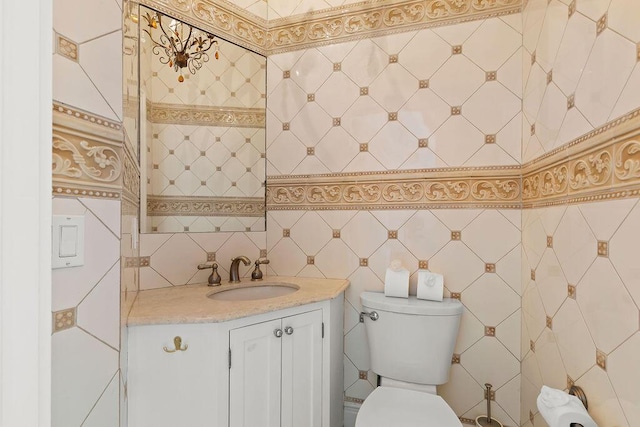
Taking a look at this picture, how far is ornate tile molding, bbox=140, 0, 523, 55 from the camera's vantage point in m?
1.58

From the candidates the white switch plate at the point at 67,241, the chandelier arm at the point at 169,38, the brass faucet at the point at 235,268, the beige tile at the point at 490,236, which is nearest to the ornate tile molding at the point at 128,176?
the white switch plate at the point at 67,241

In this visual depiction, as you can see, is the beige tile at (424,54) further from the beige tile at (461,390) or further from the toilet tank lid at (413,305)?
the beige tile at (461,390)

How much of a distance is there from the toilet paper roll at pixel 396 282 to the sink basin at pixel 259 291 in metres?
0.44

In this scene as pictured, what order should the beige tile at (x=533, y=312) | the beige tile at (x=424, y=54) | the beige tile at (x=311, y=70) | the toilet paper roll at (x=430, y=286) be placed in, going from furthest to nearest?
1. the beige tile at (x=311, y=70)
2. the beige tile at (x=424, y=54)
3. the toilet paper roll at (x=430, y=286)
4. the beige tile at (x=533, y=312)

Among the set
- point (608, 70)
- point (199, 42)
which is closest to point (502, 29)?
point (608, 70)

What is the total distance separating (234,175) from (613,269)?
62.9 inches

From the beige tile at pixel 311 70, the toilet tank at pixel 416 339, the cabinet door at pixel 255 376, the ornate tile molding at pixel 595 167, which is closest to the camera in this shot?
the ornate tile molding at pixel 595 167

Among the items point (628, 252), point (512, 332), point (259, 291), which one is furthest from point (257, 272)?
point (628, 252)

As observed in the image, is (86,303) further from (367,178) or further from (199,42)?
(199,42)

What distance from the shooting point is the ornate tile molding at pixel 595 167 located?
0.75 metres

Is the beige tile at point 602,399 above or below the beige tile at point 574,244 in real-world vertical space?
below

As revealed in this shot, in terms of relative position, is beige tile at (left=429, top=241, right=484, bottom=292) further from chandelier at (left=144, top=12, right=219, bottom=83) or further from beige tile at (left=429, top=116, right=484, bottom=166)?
chandelier at (left=144, top=12, right=219, bottom=83)

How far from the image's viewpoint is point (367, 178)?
1729mm

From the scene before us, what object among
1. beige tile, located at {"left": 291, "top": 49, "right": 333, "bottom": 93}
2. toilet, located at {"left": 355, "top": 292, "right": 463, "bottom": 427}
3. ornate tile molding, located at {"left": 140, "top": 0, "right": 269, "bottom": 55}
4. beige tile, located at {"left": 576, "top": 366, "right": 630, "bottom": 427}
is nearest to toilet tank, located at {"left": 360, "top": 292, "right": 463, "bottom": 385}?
toilet, located at {"left": 355, "top": 292, "right": 463, "bottom": 427}
